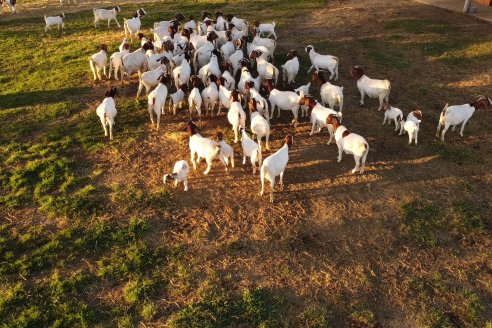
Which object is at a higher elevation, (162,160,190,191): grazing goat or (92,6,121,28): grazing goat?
(92,6,121,28): grazing goat

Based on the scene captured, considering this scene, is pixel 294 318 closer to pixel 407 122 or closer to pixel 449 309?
pixel 449 309

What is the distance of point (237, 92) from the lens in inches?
480

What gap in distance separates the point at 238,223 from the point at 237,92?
14.5 feet

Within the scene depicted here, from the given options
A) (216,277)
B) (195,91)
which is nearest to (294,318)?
(216,277)

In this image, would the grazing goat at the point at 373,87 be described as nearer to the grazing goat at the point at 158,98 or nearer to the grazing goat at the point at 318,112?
the grazing goat at the point at 318,112

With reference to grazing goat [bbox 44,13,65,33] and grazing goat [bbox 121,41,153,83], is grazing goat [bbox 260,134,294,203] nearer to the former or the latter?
grazing goat [bbox 121,41,153,83]

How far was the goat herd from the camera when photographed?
35.0 ft

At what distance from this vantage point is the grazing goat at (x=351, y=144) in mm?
10414

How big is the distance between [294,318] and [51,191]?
22.7ft

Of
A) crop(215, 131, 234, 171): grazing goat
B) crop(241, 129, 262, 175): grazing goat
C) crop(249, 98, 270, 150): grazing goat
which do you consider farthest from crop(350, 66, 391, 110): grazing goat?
crop(215, 131, 234, 171): grazing goat

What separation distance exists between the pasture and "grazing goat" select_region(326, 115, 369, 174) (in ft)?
1.15

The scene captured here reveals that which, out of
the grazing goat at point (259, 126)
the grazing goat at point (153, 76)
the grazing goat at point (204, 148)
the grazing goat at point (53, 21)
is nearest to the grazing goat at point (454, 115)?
the grazing goat at point (259, 126)

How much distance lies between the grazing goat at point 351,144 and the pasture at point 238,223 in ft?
1.15

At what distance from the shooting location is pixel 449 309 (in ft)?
24.9
